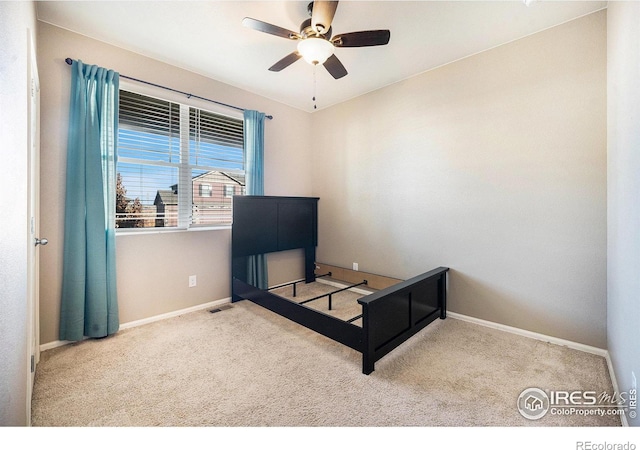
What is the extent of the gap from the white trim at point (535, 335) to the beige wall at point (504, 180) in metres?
0.05

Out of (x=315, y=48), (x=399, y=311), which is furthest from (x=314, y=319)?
(x=315, y=48)

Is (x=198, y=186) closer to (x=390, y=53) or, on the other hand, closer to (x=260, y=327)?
(x=260, y=327)

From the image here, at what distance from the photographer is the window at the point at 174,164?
2.69m

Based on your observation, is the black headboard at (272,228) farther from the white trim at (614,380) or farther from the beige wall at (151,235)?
the white trim at (614,380)

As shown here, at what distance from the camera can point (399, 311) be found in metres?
2.24

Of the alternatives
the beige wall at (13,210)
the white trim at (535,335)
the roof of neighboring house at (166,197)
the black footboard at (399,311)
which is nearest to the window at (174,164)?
the roof of neighboring house at (166,197)

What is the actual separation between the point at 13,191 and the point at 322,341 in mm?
2152

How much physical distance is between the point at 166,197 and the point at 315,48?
6.96ft

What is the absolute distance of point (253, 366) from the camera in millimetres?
2035

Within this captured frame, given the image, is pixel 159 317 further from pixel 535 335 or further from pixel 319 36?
pixel 535 335

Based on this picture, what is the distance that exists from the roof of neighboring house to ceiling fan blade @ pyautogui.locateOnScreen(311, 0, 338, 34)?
85.4 inches

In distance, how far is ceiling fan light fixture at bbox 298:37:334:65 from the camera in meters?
1.97

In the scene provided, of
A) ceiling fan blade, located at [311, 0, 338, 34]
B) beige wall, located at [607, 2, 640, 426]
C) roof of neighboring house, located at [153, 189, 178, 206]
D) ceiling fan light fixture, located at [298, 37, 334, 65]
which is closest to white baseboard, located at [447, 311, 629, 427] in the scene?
beige wall, located at [607, 2, 640, 426]
